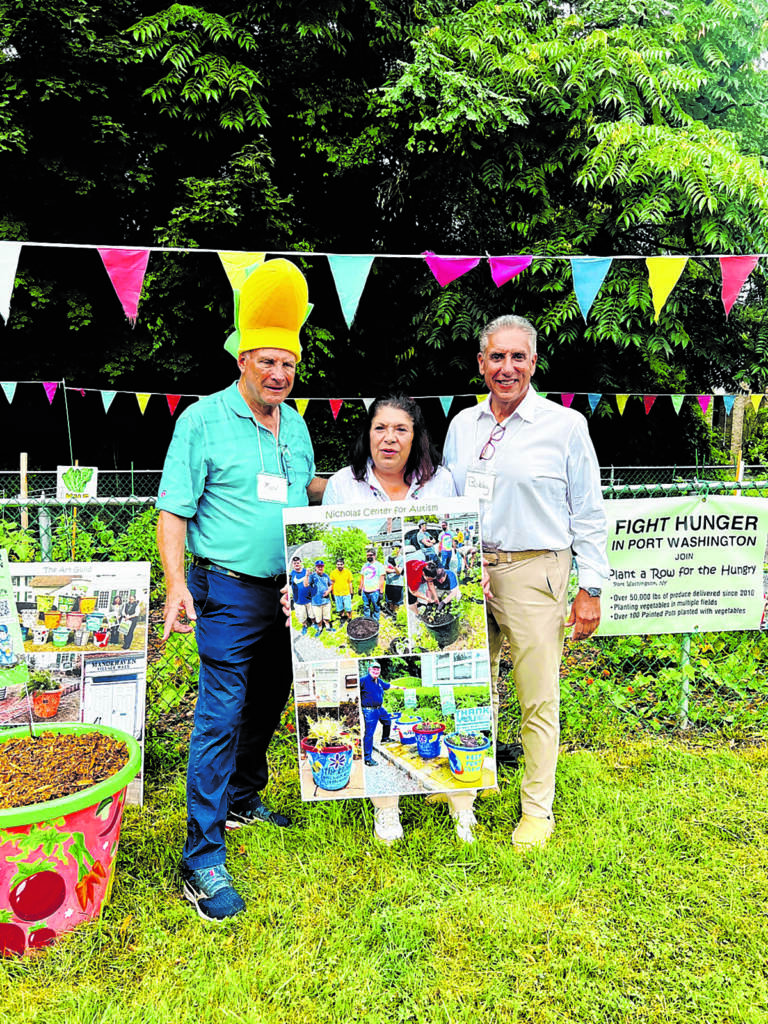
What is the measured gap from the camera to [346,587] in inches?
98.0

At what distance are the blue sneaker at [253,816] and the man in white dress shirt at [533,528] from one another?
94 centimetres

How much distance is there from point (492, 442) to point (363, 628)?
2.85 feet

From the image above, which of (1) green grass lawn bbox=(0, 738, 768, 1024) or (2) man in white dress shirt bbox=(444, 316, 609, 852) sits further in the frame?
(2) man in white dress shirt bbox=(444, 316, 609, 852)

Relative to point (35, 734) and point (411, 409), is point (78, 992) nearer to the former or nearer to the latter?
point (35, 734)

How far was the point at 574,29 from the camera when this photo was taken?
9523 mm

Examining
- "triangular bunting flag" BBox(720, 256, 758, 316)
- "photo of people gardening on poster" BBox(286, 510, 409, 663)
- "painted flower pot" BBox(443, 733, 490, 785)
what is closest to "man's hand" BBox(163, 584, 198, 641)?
"photo of people gardening on poster" BBox(286, 510, 409, 663)

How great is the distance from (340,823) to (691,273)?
1015 centimetres

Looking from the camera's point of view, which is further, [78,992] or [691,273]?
[691,273]

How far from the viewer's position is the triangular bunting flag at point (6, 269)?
4.02 m

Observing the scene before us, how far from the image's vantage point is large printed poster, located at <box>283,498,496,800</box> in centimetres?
248

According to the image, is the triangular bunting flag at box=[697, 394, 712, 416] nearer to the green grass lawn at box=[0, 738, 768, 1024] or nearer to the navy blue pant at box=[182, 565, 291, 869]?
the green grass lawn at box=[0, 738, 768, 1024]

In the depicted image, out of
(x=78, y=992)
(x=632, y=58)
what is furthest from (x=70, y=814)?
(x=632, y=58)

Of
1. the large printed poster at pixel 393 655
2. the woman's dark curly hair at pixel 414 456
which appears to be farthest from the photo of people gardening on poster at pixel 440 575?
the woman's dark curly hair at pixel 414 456

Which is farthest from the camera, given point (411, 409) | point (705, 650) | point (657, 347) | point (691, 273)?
point (691, 273)
